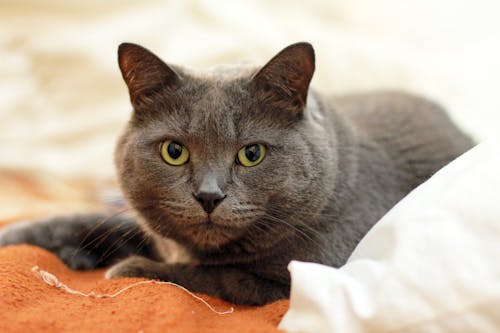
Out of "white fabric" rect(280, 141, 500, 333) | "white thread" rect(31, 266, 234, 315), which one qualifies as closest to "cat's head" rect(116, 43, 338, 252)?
"white thread" rect(31, 266, 234, 315)

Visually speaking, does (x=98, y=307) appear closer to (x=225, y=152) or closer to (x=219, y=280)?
(x=219, y=280)

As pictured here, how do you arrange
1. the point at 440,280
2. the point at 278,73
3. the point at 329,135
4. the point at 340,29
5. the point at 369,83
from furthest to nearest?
the point at 340,29
the point at 369,83
the point at 329,135
the point at 278,73
the point at 440,280

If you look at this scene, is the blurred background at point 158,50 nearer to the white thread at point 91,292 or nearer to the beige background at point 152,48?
the beige background at point 152,48

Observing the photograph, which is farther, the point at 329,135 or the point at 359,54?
the point at 359,54

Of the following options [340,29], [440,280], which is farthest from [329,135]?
[340,29]

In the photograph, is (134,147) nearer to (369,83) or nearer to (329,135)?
(329,135)

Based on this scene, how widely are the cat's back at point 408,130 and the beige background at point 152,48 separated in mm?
772

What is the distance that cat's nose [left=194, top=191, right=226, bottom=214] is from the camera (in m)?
1.22

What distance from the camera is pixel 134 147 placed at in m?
1.41

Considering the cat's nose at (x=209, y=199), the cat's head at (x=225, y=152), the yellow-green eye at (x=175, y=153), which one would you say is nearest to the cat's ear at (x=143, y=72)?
the cat's head at (x=225, y=152)

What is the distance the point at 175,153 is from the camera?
134 cm

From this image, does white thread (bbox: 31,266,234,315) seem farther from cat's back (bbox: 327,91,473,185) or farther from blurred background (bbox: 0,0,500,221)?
blurred background (bbox: 0,0,500,221)

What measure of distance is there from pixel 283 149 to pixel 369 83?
1.41m

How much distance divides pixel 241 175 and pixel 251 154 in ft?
0.20
